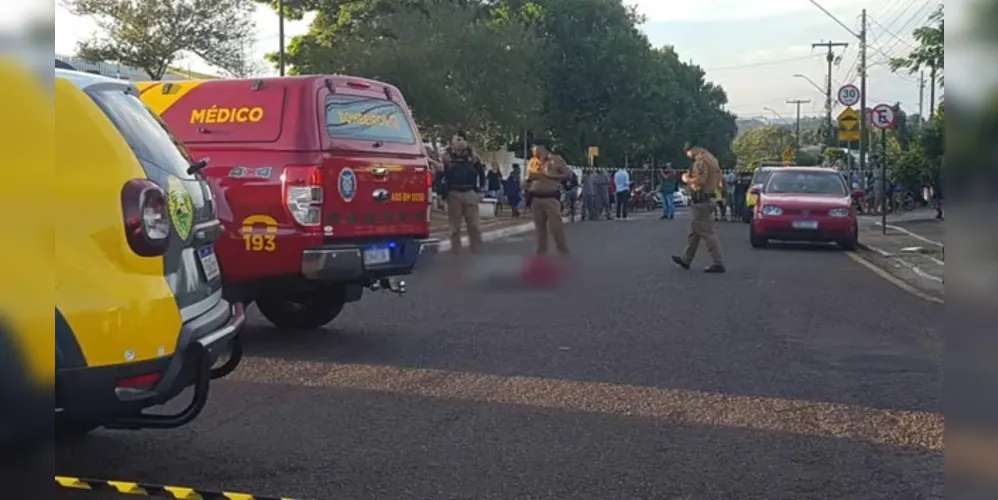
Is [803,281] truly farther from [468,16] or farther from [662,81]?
[662,81]

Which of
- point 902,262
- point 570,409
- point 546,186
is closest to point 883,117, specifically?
point 902,262

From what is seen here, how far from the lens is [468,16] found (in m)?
37.9

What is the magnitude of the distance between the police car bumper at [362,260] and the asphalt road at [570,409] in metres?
0.57

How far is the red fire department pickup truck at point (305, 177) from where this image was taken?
8.23 meters

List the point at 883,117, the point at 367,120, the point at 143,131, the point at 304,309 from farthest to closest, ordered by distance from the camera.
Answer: the point at 883,117 < the point at 304,309 < the point at 367,120 < the point at 143,131

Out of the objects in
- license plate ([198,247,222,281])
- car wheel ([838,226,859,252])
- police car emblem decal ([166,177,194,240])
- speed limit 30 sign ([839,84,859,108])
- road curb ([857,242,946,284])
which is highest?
speed limit 30 sign ([839,84,859,108])

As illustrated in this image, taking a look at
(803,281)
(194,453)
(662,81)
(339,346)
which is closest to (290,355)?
(339,346)

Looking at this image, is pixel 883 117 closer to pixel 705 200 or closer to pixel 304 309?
pixel 705 200

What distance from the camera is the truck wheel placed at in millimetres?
9695

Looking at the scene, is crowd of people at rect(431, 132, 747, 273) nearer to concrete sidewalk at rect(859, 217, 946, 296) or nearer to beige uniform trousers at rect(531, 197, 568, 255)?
beige uniform trousers at rect(531, 197, 568, 255)

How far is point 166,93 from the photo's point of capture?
911 centimetres

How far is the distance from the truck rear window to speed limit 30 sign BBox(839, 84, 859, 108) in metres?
23.6

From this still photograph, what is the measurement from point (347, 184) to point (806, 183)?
13923 mm

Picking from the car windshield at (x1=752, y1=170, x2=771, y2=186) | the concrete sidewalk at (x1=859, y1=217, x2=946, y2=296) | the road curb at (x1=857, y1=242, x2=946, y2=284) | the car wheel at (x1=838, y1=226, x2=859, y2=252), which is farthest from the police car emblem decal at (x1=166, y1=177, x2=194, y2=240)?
the car windshield at (x1=752, y1=170, x2=771, y2=186)
